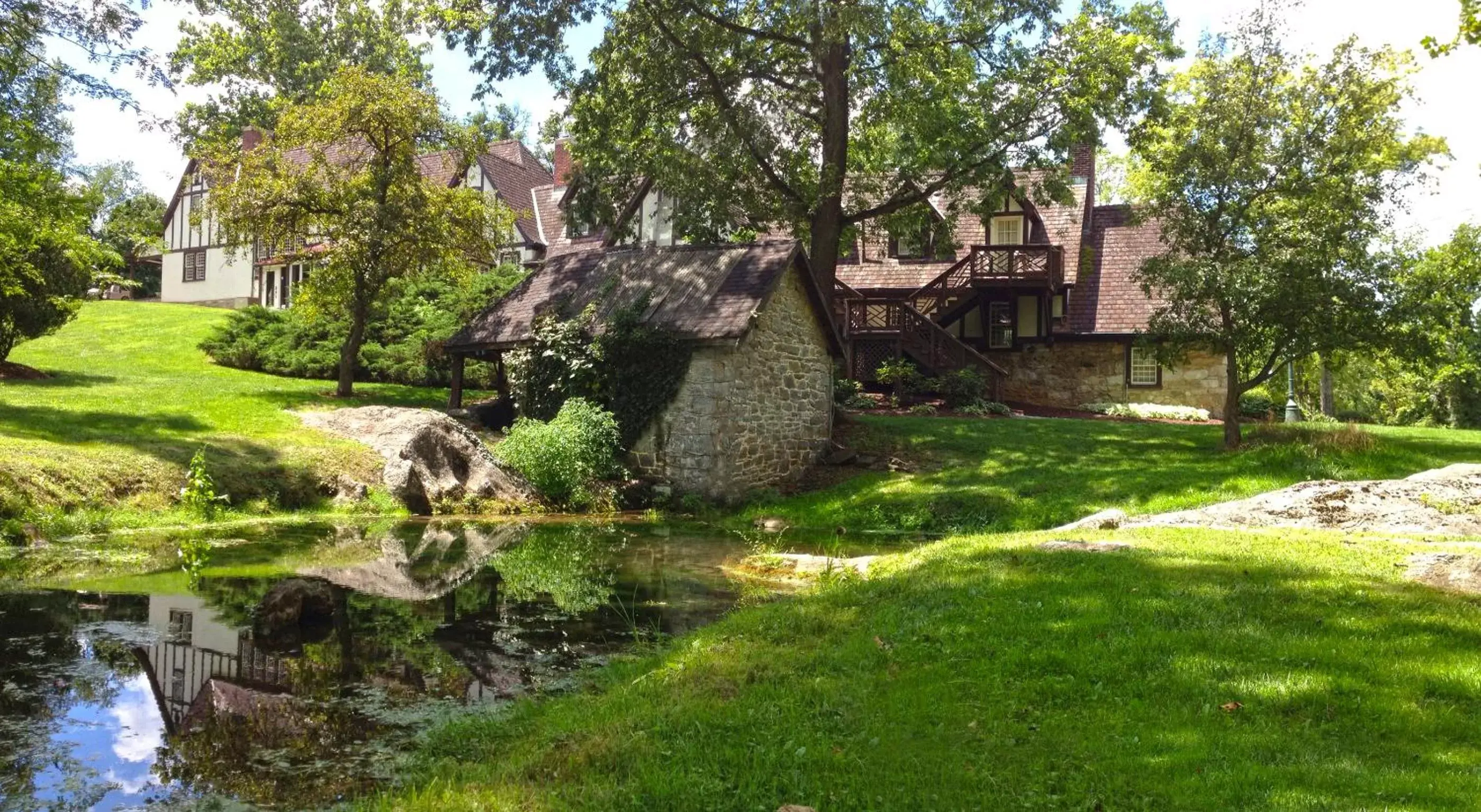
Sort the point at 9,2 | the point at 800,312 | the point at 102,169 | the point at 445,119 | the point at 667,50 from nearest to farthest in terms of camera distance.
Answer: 1. the point at 9,2
2. the point at 800,312
3. the point at 667,50
4. the point at 445,119
5. the point at 102,169

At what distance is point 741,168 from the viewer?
71.4 feet

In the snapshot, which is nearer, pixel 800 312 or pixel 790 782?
pixel 790 782

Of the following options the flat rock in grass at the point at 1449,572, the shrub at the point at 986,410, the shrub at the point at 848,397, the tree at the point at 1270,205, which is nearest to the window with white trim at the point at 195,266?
the shrub at the point at 848,397

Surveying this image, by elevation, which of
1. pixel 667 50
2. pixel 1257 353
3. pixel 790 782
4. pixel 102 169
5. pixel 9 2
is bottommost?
pixel 790 782

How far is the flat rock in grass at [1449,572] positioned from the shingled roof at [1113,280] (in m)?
20.6

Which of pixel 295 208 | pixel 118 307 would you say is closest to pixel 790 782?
pixel 295 208

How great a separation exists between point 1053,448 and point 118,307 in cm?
3496

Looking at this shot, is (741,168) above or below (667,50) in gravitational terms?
below

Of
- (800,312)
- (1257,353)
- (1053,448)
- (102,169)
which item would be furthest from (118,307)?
(102,169)

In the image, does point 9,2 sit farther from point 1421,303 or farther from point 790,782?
point 1421,303

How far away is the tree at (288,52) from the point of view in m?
42.5

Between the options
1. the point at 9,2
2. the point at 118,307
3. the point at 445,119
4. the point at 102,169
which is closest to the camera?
the point at 9,2

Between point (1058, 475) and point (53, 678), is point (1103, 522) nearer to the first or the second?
point (1058, 475)

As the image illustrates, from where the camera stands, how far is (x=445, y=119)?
961 inches
